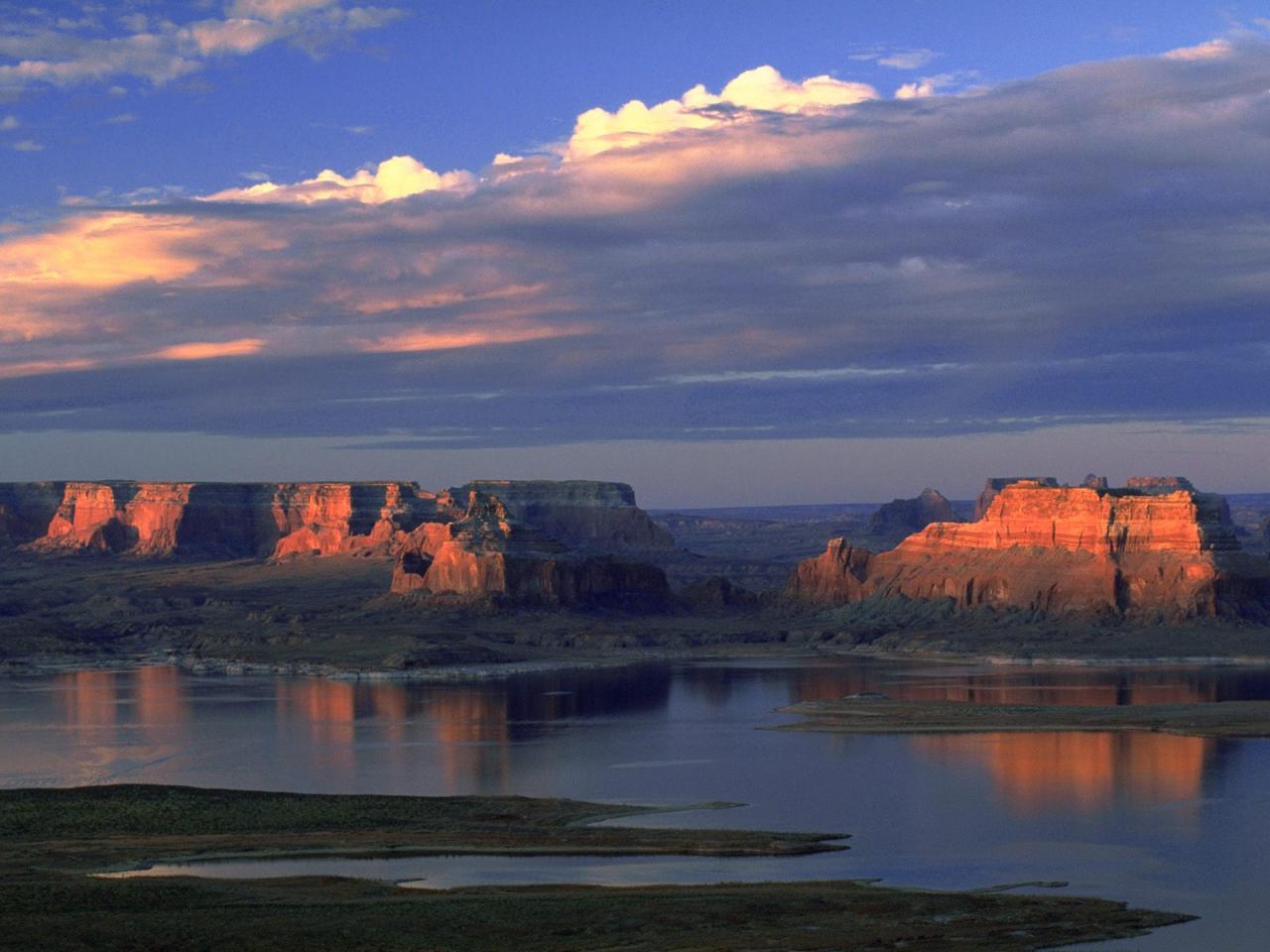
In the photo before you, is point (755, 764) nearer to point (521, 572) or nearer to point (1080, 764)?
point (1080, 764)

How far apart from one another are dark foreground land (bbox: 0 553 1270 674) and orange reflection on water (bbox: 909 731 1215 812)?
47.1 m

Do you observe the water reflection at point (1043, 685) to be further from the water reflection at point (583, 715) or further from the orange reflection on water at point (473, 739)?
the orange reflection on water at point (473, 739)

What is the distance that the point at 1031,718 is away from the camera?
96.4m

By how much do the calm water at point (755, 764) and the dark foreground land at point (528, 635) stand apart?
9.50m

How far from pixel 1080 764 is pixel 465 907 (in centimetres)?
3881

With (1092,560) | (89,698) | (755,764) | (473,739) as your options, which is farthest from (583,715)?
(1092,560)

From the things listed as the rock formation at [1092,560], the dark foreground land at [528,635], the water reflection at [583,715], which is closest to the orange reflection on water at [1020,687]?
the water reflection at [583,715]

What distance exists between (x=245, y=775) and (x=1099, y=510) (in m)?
90.9

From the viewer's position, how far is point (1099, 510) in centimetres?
15275

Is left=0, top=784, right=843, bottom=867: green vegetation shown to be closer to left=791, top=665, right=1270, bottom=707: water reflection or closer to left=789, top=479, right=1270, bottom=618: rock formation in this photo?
left=791, top=665, right=1270, bottom=707: water reflection

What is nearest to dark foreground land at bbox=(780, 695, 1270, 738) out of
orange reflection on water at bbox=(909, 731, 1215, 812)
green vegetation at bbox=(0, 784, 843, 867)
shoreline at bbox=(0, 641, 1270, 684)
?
orange reflection on water at bbox=(909, 731, 1215, 812)

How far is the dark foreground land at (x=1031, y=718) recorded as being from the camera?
93.1 m

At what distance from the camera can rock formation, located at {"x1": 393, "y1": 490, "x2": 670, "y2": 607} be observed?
552 feet

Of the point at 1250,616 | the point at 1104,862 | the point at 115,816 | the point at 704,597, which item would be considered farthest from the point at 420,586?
the point at 1104,862
